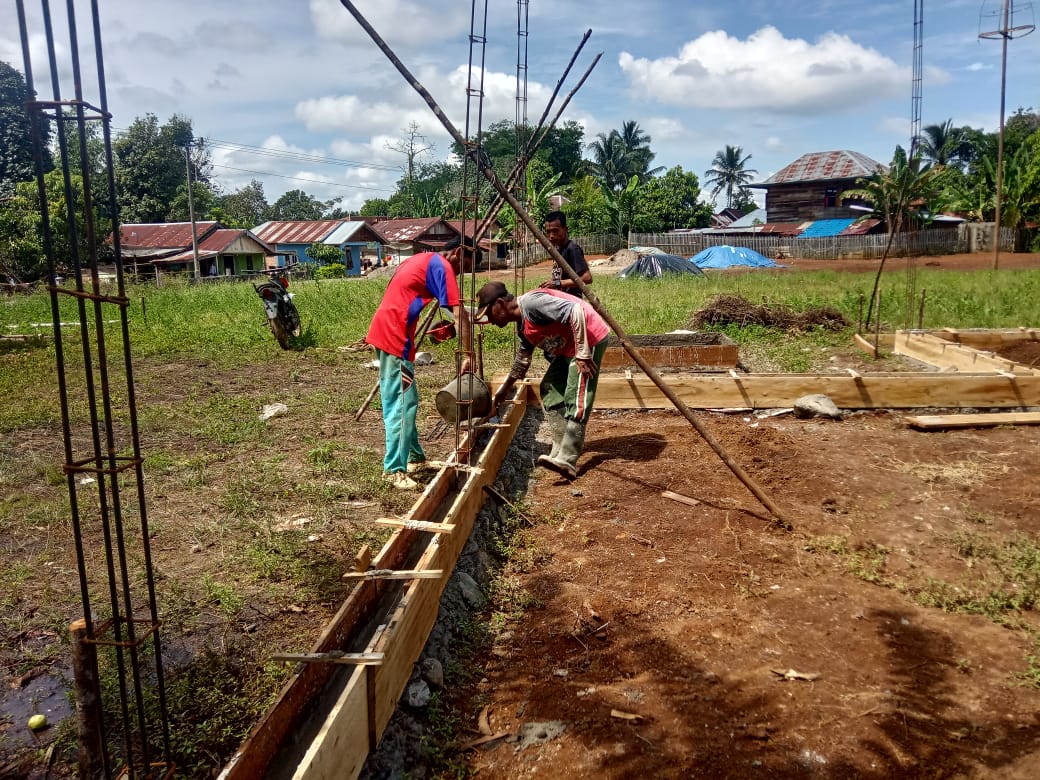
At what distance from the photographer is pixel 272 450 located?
575 centimetres

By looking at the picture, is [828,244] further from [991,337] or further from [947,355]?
[947,355]

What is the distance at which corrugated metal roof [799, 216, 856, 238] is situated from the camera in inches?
1447

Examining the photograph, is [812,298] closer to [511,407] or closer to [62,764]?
[511,407]

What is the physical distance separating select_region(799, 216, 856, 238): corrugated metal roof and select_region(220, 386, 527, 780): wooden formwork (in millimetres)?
37274

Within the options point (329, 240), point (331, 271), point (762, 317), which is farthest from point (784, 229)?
point (762, 317)

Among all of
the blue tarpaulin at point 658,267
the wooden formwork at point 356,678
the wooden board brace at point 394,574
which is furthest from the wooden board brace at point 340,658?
the blue tarpaulin at point 658,267

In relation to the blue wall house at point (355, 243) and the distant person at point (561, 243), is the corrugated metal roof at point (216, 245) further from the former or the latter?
the distant person at point (561, 243)

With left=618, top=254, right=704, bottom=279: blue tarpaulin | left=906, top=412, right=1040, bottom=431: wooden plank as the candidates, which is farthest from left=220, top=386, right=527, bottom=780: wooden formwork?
left=618, top=254, right=704, bottom=279: blue tarpaulin

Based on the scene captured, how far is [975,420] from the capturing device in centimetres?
595

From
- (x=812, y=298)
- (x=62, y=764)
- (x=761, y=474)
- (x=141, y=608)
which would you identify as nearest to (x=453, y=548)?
(x=141, y=608)

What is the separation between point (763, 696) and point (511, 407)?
11.9 feet

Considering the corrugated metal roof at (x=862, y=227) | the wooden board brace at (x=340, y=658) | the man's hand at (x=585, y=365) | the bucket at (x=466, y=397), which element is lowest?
the wooden board brace at (x=340, y=658)

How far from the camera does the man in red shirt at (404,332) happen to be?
4.67 meters

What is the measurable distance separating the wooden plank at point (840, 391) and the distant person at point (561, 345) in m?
1.52
